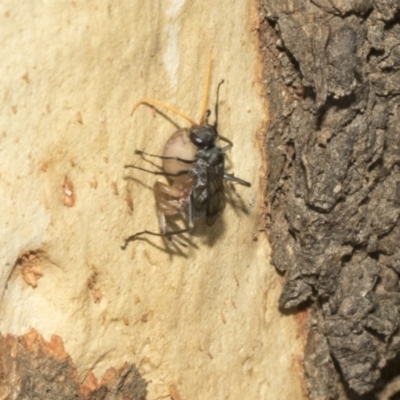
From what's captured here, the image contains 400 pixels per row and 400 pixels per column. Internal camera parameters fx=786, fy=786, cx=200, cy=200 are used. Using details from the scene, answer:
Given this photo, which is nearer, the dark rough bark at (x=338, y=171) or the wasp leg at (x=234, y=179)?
the dark rough bark at (x=338, y=171)

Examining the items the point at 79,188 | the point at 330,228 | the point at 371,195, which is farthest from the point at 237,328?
the point at 79,188

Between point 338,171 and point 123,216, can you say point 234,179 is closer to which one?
point 338,171

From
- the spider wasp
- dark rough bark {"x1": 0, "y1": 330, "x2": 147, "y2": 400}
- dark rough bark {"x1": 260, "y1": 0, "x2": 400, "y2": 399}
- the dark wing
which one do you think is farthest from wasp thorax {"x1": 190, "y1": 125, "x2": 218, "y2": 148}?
dark rough bark {"x1": 0, "y1": 330, "x2": 147, "y2": 400}

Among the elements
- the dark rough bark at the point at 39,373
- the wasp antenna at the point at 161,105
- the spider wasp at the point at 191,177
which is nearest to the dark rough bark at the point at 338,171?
the spider wasp at the point at 191,177

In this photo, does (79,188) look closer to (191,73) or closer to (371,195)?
(191,73)

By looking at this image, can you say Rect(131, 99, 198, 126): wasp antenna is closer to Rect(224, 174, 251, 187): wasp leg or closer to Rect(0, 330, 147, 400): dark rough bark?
Rect(224, 174, 251, 187): wasp leg

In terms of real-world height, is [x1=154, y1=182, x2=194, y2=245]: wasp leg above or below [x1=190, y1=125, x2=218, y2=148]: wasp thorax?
below

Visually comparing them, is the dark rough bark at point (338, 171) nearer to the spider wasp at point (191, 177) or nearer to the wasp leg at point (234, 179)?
the wasp leg at point (234, 179)
